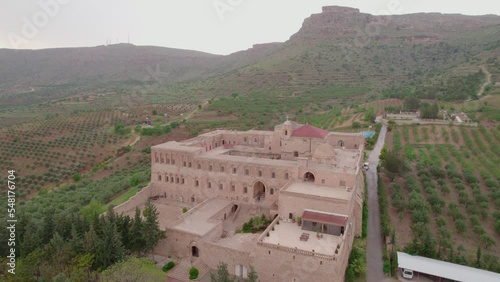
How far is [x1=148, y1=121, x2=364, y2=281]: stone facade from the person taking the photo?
24.3 meters

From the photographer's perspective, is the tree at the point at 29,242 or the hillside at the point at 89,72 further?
the hillside at the point at 89,72

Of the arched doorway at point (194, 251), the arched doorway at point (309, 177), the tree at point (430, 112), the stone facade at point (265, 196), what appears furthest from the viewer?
the tree at point (430, 112)

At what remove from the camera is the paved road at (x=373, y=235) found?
26250 mm

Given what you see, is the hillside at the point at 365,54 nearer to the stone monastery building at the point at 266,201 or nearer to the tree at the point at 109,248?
the stone monastery building at the point at 266,201

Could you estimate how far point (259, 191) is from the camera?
116 feet

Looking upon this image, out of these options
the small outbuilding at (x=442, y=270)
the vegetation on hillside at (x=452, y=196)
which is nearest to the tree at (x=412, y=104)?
the vegetation on hillside at (x=452, y=196)

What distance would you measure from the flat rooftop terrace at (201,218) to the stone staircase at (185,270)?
7.64 ft

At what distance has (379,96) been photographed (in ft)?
304

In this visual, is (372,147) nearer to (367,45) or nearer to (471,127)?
(471,127)

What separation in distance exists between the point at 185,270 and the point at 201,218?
17.3 feet

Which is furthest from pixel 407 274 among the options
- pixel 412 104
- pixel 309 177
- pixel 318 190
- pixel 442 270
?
pixel 412 104

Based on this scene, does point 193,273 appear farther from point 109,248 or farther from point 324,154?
point 324,154

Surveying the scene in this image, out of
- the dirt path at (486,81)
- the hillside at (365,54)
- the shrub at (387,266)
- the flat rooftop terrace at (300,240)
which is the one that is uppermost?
the hillside at (365,54)

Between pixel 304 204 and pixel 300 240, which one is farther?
pixel 304 204
